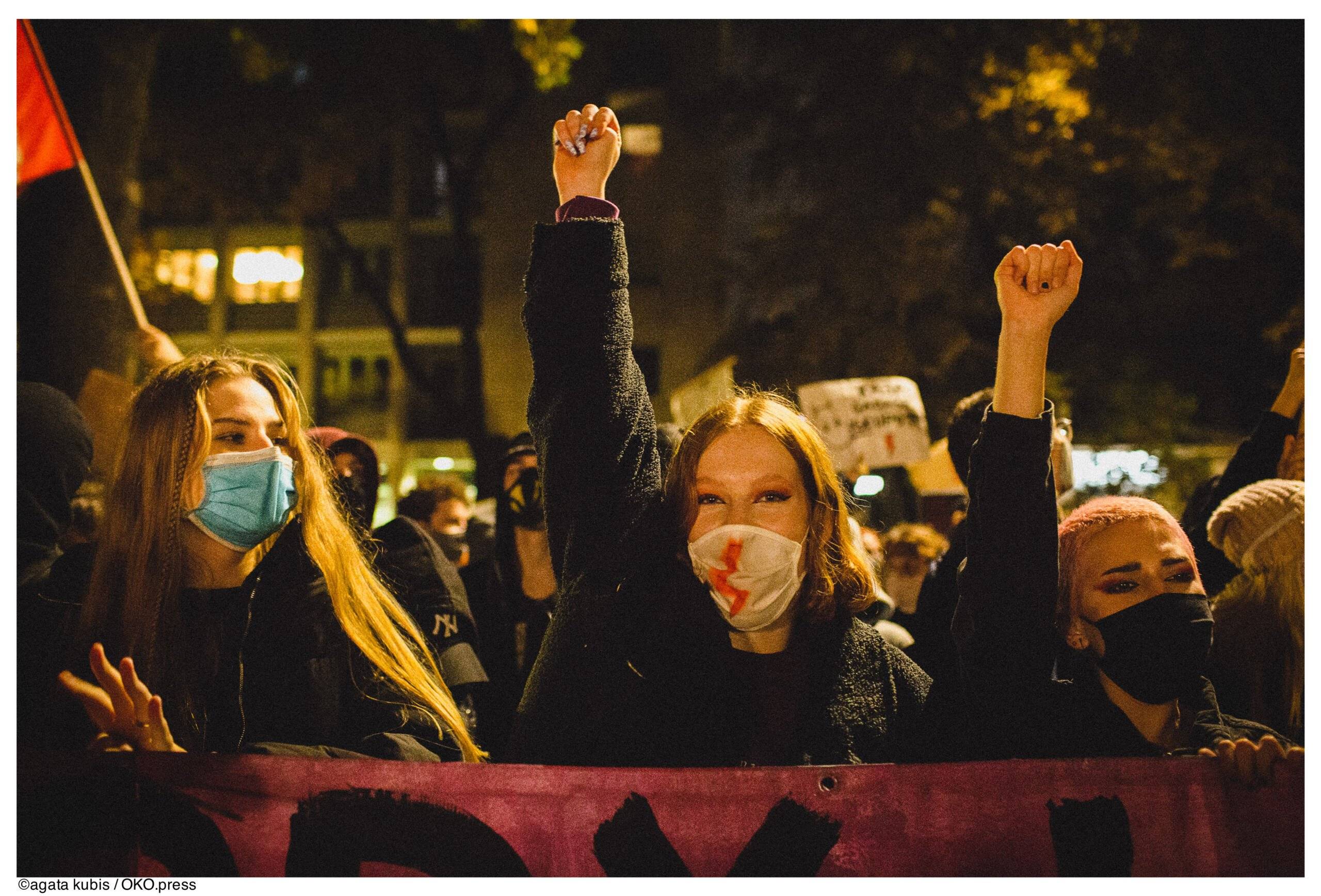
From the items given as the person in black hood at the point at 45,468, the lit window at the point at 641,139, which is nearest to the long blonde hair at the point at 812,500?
the person in black hood at the point at 45,468

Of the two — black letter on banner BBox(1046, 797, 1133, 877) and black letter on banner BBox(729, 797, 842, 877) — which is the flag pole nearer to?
black letter on banner BBox(729, 797, 842, 877)

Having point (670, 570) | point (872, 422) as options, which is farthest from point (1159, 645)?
point (872, 422)

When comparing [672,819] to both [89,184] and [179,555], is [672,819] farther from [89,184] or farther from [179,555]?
[89,184]

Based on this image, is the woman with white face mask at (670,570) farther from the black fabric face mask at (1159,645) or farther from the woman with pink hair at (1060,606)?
the black fabric face mask at (1159,645)

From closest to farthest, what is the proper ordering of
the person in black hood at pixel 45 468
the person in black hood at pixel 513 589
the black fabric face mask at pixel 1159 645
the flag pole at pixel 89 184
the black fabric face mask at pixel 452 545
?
1. the black fabric face mask at pixel 1159 645
2. the person in black hood at pixel 45 468
3. the person in black hood at pixel 513 589
4. the flag pole at pixel 89 184
5. the black fabric face mask at pixel 452 545

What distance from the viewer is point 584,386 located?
2037 millimetres

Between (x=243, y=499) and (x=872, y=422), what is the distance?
461 cm

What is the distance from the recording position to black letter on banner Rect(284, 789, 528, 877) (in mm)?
1965

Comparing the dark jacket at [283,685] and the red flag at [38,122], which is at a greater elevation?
the red flag at [38,122]

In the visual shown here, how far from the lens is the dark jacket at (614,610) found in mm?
2035

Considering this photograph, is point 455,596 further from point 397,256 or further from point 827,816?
point 397,256

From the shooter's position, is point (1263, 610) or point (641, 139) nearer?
point (1263, 610)

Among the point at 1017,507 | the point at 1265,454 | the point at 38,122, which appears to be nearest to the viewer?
the point at 1017,507

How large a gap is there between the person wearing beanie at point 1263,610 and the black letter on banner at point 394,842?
1.66 meters
